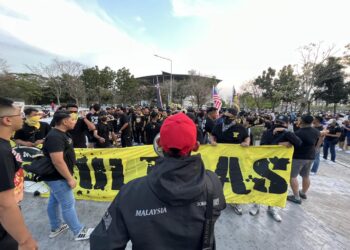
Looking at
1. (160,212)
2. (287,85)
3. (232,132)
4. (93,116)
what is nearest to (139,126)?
(93,116)

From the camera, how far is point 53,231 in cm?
305

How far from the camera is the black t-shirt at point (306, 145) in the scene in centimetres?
423

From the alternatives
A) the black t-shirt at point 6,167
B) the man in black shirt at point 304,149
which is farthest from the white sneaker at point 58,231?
the man in black shirt at point 304,149

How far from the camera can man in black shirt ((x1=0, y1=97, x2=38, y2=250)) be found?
138 centimetres

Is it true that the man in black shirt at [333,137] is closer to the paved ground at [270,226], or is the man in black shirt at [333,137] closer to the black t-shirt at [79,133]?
the paved ground at [270,226]

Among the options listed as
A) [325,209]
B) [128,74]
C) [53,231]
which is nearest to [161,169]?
[53,231]

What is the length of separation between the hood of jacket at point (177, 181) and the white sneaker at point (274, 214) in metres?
3.31

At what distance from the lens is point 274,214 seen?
3756 millimetres

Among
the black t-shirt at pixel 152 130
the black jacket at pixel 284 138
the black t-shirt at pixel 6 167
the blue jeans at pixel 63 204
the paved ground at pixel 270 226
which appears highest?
the black t-shirt at pixel 6 167

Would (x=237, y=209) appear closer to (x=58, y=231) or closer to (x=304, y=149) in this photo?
(x=304, y=149)

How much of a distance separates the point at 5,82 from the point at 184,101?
113ft

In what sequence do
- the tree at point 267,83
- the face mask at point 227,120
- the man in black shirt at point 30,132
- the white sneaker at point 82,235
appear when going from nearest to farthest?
the white sneaker at point 82,235 < the man in black shirt at point 30,132 < the face mask at point 227,120 < the tree at point 267,83

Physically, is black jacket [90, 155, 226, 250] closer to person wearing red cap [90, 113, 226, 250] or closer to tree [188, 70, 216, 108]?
person wearing red cap [90, 113, 226, 250]

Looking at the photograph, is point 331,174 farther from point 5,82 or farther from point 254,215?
point 5,82
